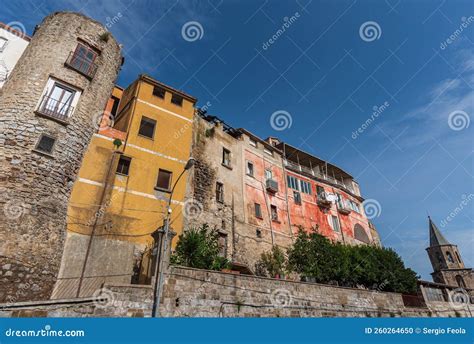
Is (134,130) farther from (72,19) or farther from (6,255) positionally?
(6,255)

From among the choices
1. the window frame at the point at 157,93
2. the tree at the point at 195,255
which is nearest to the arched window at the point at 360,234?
the tree at the point at 195,255

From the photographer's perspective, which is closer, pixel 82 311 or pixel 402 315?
pixel 82 311

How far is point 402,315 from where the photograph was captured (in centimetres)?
1867

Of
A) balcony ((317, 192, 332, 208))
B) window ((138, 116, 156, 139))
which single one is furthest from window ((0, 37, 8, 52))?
balcony ((317, 192, 332, 208))

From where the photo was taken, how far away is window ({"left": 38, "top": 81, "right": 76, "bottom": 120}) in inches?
539

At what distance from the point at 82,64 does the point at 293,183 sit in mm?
21317

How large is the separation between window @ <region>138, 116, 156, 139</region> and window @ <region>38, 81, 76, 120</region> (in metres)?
4.35

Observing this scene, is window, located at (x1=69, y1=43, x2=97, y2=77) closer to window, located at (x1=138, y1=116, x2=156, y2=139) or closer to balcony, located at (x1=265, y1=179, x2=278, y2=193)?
window, located at (x1=138, y1=116, x2=156, y2=139)

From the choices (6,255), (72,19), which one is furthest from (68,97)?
(6,255)

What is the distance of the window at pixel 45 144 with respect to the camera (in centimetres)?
1272

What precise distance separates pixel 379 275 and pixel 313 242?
538 centimetres

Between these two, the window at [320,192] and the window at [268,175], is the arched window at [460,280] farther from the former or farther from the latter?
the window at [268,175]
